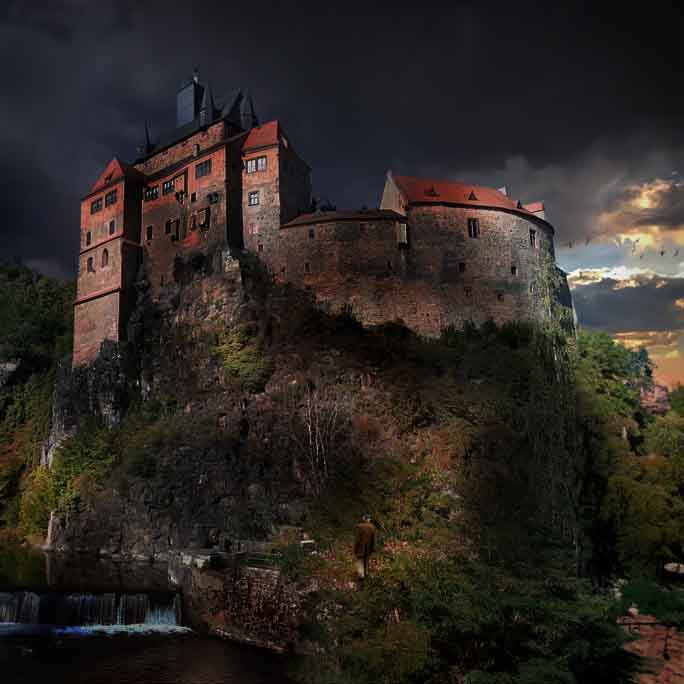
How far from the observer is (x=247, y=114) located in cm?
5512

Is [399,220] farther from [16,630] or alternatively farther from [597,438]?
[16,630]

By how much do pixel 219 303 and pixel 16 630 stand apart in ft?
88.9

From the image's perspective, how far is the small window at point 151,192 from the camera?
178 feet

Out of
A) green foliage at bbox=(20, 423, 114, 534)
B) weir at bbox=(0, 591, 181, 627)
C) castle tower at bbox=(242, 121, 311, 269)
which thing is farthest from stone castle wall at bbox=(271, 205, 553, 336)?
weir at bbox=(0, 591, 181, 627)

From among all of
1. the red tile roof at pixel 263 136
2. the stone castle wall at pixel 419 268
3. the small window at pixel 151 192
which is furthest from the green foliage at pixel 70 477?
the red tile roof at pixel 263 136

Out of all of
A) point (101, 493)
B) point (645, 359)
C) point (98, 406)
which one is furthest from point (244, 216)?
point (645, 359)

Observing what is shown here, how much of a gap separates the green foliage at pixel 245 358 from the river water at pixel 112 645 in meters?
17.2

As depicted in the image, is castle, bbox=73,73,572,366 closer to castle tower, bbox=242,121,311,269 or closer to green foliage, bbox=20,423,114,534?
castle tower, bbox=242,121,311,269

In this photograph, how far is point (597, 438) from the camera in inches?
1287

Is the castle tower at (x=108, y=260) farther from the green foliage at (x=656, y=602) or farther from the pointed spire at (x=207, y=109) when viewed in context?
the green foliage at (x=656, y=602)

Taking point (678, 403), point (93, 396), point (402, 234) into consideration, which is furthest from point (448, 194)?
point (93, 396)

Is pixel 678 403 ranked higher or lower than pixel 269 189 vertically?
lower

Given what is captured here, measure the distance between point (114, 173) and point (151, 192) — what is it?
482 centimetres

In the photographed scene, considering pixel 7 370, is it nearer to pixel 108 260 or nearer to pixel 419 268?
pixel 108 260
